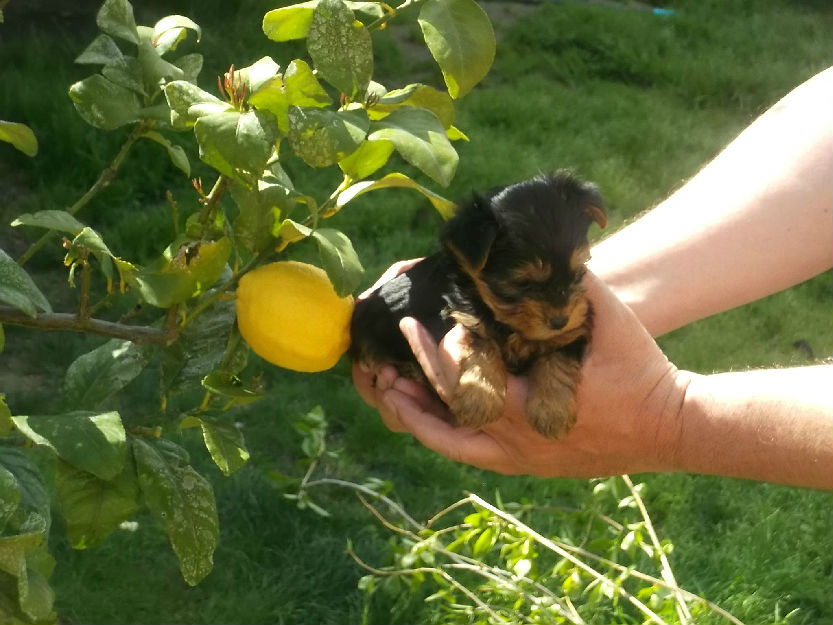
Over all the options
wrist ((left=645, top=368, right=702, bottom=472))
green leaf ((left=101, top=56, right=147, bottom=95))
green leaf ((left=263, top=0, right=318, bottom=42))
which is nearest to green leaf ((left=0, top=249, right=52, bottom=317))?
green leaf ((left=101, top=56, right=147, bottom=95))

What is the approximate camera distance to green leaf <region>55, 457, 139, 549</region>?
200cm

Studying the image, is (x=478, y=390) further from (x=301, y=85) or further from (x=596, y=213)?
(x=301, y=85)

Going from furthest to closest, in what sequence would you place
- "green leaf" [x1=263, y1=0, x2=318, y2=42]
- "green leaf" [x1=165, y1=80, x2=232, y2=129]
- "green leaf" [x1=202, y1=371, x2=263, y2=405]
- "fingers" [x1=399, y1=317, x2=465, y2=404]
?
"fingers" [x1=399, y1=317, x2=465, y2=404], "green leaf" [x1=202, y1=371, x2=263, y2=405], "green leaf" [x1=263, y1=0, x2=318, y2=42], "green leaf" [x1=165, y1=80, x2=232, y2=129]

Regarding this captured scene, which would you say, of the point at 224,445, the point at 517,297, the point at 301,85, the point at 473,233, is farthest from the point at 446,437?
the point at 301,85

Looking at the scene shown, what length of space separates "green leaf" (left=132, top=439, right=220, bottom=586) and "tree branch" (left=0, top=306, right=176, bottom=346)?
211mm

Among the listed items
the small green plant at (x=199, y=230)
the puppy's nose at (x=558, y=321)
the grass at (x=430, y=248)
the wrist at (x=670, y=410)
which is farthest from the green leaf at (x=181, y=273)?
the grass at (x=430, y=248)

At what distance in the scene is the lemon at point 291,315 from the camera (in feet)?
6.94

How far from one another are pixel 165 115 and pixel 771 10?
26.5 ft

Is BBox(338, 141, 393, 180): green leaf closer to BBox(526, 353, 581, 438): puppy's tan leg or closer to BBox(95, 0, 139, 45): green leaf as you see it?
BBox(95, 0, 139, 45): green leaf

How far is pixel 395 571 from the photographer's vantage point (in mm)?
3354

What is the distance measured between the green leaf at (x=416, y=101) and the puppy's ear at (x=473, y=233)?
51 centimetres

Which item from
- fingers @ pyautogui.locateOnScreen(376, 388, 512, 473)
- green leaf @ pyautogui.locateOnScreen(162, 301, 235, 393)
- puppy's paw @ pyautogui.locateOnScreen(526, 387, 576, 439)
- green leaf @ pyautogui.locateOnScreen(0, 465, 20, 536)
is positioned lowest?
fingers @ pyautogui.locateOnScreen(376, 388, 512, 473)

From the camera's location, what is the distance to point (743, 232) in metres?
3.07

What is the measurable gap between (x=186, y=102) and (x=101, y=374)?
0.82 meters
